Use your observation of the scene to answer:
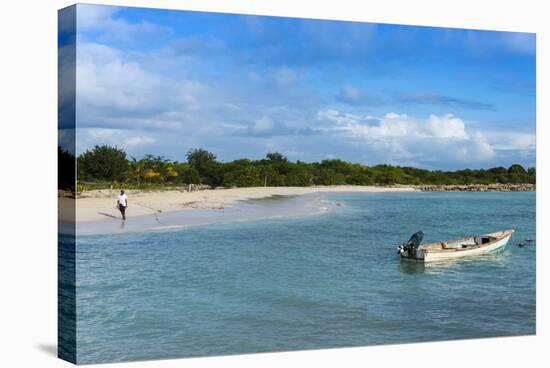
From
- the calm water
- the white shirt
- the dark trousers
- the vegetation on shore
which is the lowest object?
the calm water

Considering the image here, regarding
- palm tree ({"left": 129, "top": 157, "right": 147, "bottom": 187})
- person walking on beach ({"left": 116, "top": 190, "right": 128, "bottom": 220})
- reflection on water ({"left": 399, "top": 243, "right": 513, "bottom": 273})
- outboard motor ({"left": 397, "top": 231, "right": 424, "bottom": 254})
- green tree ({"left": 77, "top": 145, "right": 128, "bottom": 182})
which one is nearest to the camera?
green tree ({"left": 77, "top": 145, "right": 128, "bottom": 182})

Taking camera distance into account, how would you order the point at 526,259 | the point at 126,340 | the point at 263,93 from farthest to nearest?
the point at 526,259
the point at 263,93
the point at 126,340

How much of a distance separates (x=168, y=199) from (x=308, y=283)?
79.1 inches

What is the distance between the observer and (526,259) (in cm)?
1345

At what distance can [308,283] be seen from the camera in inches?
474

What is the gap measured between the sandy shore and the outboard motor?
0.84 metres

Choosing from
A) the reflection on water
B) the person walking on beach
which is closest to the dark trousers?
the person walking on beach

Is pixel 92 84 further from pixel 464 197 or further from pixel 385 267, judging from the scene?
pixel 464 197

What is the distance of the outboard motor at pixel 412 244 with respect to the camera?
12.9 meters

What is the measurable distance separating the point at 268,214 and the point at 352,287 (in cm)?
141

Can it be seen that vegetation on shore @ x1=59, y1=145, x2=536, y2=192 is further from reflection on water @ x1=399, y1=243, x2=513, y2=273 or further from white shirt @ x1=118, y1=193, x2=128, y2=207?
reflection on water @ x1=399, y1=243, x2=513, y2=273

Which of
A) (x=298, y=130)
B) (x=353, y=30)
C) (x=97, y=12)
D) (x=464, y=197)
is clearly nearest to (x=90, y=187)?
(x=97, y=12)

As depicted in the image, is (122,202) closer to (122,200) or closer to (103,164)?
(122,200)

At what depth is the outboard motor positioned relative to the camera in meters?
12.9
